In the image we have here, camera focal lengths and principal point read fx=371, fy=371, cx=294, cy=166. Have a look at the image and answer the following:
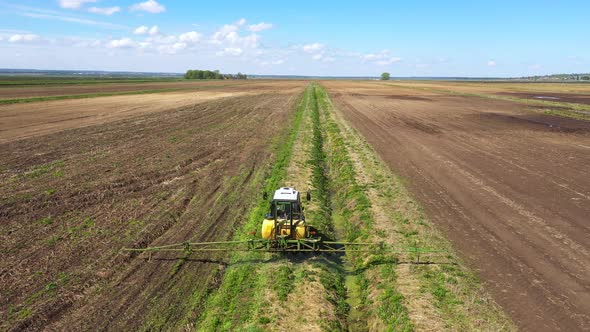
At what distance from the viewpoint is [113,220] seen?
58.7ft

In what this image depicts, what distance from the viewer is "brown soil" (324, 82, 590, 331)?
12.7 m

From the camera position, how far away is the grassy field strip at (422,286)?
442 inches

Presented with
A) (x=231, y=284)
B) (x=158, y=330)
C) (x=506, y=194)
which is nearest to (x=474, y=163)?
(x=506, y=194)

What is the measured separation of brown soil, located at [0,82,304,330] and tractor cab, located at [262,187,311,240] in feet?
7.90

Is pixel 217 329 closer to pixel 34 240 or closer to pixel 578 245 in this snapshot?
pixel 34 240

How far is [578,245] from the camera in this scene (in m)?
16.0

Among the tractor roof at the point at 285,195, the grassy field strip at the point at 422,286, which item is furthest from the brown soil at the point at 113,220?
the grassy field strip at the point at 422,286

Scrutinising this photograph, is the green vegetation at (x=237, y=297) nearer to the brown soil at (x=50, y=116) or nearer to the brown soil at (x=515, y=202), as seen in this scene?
the brown soil at (x=515, y=202)

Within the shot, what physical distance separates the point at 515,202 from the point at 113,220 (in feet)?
69.9

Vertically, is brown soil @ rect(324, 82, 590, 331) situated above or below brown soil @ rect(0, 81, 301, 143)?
below

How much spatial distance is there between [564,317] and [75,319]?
14937 mm

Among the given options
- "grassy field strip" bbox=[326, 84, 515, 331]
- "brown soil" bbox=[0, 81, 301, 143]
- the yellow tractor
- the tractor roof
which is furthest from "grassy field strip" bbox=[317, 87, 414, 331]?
"brown soil" bbox=[0, 81, 301, 143]

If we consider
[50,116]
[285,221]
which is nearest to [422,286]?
[285,221]

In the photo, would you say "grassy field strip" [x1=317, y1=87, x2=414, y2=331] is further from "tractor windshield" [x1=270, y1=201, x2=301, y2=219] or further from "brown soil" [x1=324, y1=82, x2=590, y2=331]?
"brown soil" [x1=324, y1=82, x2=590, y2=331]
